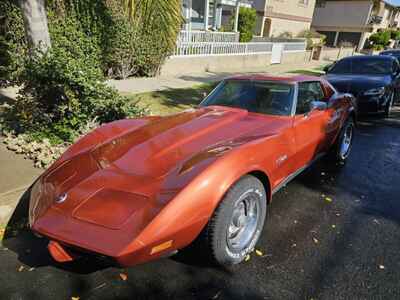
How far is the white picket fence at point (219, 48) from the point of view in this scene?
12.1 meters

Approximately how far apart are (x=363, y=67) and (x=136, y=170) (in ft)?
25.2

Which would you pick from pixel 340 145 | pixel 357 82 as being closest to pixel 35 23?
pixel 340 145

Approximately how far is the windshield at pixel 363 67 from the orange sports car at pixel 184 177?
503 centimetres

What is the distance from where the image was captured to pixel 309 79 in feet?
12.8

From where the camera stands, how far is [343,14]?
36.2 m

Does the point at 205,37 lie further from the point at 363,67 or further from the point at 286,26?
the point at 286,26

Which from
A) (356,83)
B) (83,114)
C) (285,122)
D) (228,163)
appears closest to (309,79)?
(285,122)

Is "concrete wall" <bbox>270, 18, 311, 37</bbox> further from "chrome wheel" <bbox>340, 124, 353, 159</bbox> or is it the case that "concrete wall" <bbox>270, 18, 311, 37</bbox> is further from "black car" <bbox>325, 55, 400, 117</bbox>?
"chrome wheel" <bbox>340, 124, 353, 159</bbox>

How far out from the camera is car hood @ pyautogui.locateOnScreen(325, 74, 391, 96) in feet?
22.2

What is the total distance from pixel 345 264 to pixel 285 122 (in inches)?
56.4

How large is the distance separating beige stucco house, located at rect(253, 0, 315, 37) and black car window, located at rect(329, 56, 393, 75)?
16873mm

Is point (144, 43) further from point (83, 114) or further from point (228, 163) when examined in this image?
point (228, 163)

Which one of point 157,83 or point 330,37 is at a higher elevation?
point 330,37

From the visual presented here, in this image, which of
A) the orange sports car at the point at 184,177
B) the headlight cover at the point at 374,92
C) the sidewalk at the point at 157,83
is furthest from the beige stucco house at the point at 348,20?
the orange sports car at the point at 184,177
